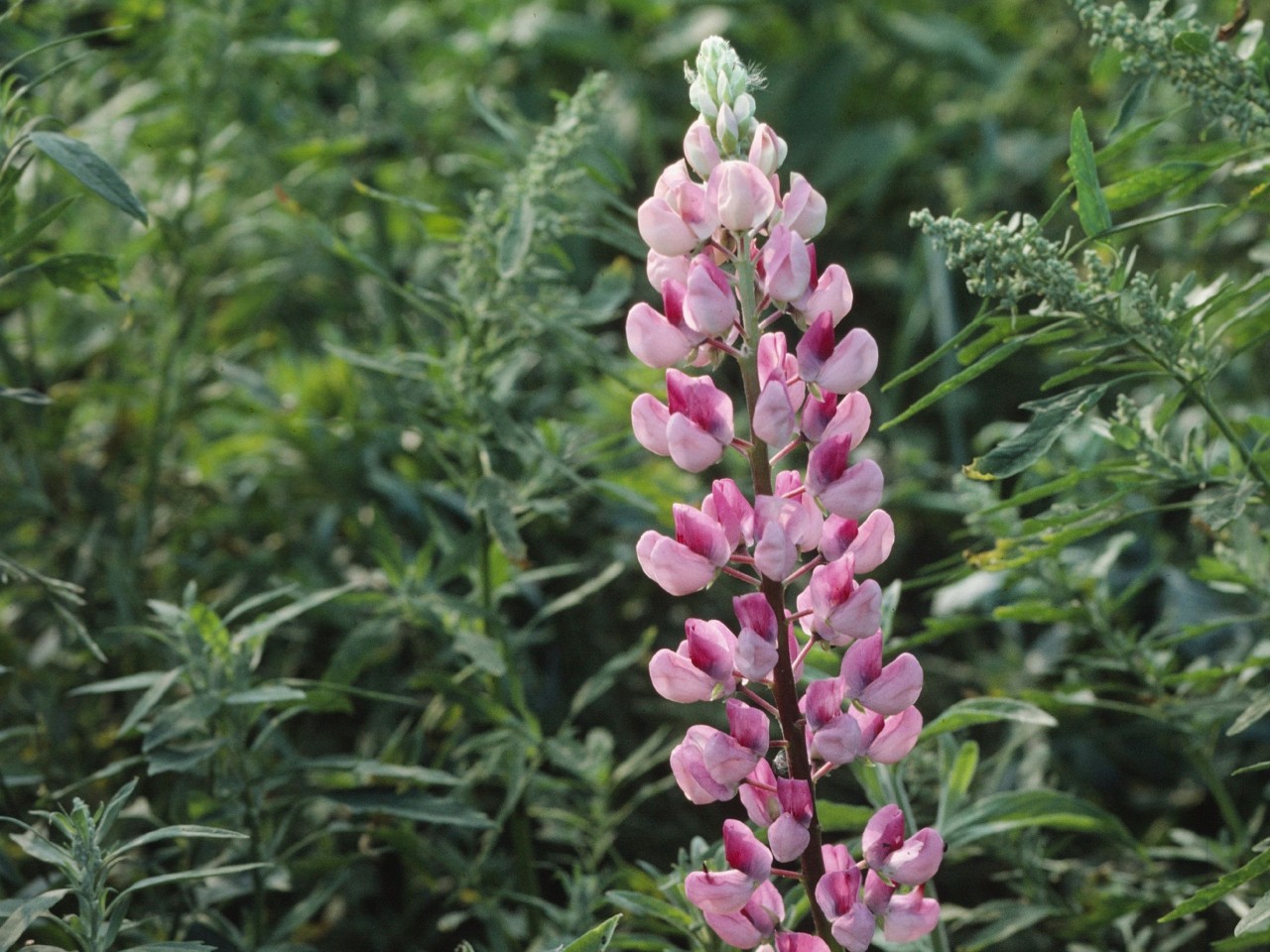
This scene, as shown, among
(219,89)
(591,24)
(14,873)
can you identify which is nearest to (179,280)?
(219,89)

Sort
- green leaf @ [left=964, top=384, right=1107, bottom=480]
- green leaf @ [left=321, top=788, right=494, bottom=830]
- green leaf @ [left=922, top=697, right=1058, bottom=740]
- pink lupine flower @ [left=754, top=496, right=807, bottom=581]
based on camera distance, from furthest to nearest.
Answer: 1. green leaf @ [left=321, top=788, right=494, bottom=830]
2. green leaf @ [left=922, top=697, right=1058, bottom=740]
3. green leaf @ [left=964, top=384, right=1107, bottom=480]
4. pink lupine flower @ [left=754, top=496, right=807, bottom=581]

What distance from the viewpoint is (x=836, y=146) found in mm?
2949

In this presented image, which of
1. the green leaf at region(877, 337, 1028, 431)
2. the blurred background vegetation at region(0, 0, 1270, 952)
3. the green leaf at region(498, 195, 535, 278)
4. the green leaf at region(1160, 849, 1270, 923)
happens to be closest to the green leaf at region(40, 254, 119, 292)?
the blurred background vegetation at region(0, 0, 1270, 952)

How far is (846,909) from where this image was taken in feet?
3.31

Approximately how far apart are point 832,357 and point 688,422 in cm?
12

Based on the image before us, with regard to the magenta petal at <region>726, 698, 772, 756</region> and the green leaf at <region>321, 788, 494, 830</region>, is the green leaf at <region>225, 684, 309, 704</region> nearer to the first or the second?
the green leaf at <region>321, 788, 494, 830</region>

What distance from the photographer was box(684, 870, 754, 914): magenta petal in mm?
1000

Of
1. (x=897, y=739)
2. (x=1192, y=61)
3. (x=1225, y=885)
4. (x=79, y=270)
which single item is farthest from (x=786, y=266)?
(x=79, y=270)

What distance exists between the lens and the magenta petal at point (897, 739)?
1.03m

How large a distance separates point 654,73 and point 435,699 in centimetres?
181

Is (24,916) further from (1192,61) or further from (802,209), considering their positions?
(1192,61)

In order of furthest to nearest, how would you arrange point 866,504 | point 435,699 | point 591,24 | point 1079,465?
point 591,24 < point 435,699 < point 1079,465 < point 866,504

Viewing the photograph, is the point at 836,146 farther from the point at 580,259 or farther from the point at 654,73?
the point at 580,259

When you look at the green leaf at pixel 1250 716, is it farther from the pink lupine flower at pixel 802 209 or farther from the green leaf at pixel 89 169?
the green leaf at pixel 89 169
